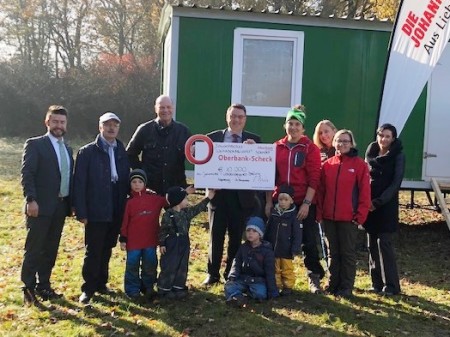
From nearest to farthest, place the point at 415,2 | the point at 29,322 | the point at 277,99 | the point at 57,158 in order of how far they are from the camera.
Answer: the point at 29,322 < the point at 57,158 < the point at 415,2 < the point at 277,99

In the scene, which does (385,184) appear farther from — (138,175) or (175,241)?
(138,175)

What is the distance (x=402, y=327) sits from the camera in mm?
5020

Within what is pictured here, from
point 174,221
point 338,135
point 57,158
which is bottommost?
point 174,221

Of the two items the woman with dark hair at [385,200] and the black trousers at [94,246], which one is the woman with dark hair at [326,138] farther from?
the black trousers at [94,246]

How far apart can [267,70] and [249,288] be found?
4.03 meters

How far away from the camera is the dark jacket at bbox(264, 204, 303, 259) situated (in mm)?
5512

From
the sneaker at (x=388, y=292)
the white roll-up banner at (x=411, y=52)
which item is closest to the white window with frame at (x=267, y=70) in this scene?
the white roll-up banner at (x=411, y=52)

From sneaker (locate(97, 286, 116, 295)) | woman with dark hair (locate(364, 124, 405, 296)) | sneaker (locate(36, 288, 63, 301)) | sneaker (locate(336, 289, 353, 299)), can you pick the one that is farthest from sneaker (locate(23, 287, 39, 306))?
woman with dark hair (locate(364, 124, 405, 296))

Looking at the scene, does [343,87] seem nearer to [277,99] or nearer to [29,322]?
[277,99]

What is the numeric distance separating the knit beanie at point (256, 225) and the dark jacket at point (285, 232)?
19cm

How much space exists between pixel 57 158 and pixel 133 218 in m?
0.91

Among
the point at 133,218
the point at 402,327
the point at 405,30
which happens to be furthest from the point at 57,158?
the point at 405,30

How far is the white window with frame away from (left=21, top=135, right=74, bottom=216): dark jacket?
12.7 feet

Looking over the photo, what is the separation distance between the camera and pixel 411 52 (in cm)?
731
